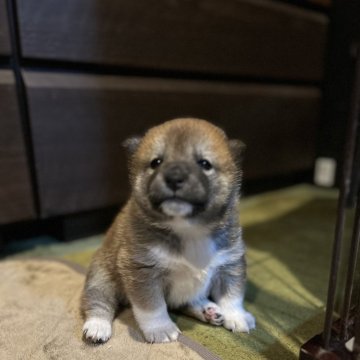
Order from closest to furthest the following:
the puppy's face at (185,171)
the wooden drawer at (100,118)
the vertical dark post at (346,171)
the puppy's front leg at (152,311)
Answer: the vertical dark post at (346,171) → the puppy's face at (185,171) → the puppy's front leg at (152,311) → the wooden drawer at (100,118)

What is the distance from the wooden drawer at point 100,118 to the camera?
121 cm

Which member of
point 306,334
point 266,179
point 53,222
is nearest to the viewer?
point 306,334

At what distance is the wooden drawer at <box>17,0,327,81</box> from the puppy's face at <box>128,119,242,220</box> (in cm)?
59

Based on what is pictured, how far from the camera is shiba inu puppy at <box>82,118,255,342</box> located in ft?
2.35

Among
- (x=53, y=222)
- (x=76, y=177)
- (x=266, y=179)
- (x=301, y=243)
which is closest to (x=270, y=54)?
(x=266, y=179)

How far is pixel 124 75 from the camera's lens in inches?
53.4

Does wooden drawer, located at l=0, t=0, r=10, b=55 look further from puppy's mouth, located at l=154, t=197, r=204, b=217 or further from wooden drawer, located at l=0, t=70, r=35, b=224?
puppy's mouth, located at l=154, t=197, r=204, b=217

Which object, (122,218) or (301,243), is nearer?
(122,218)

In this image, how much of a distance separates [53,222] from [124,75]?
599 mm

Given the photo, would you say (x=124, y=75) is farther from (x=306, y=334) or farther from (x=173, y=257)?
(x=306, y=334)

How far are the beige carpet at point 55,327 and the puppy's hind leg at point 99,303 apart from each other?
22mm

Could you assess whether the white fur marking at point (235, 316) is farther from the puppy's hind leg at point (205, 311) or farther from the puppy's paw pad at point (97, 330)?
the puppy's paw pad at point (97, 330)

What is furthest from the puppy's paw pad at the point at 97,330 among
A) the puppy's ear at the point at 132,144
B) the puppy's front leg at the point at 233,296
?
the puppy's ear at the point at 132,144

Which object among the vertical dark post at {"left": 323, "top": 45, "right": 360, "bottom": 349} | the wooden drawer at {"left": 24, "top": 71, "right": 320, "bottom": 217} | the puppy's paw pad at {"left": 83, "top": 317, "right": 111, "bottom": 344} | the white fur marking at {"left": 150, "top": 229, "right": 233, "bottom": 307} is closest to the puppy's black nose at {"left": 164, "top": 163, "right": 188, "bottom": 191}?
the white fur marking at {"left": 150, "top": 229, "right": 233, "bottom": 307}
